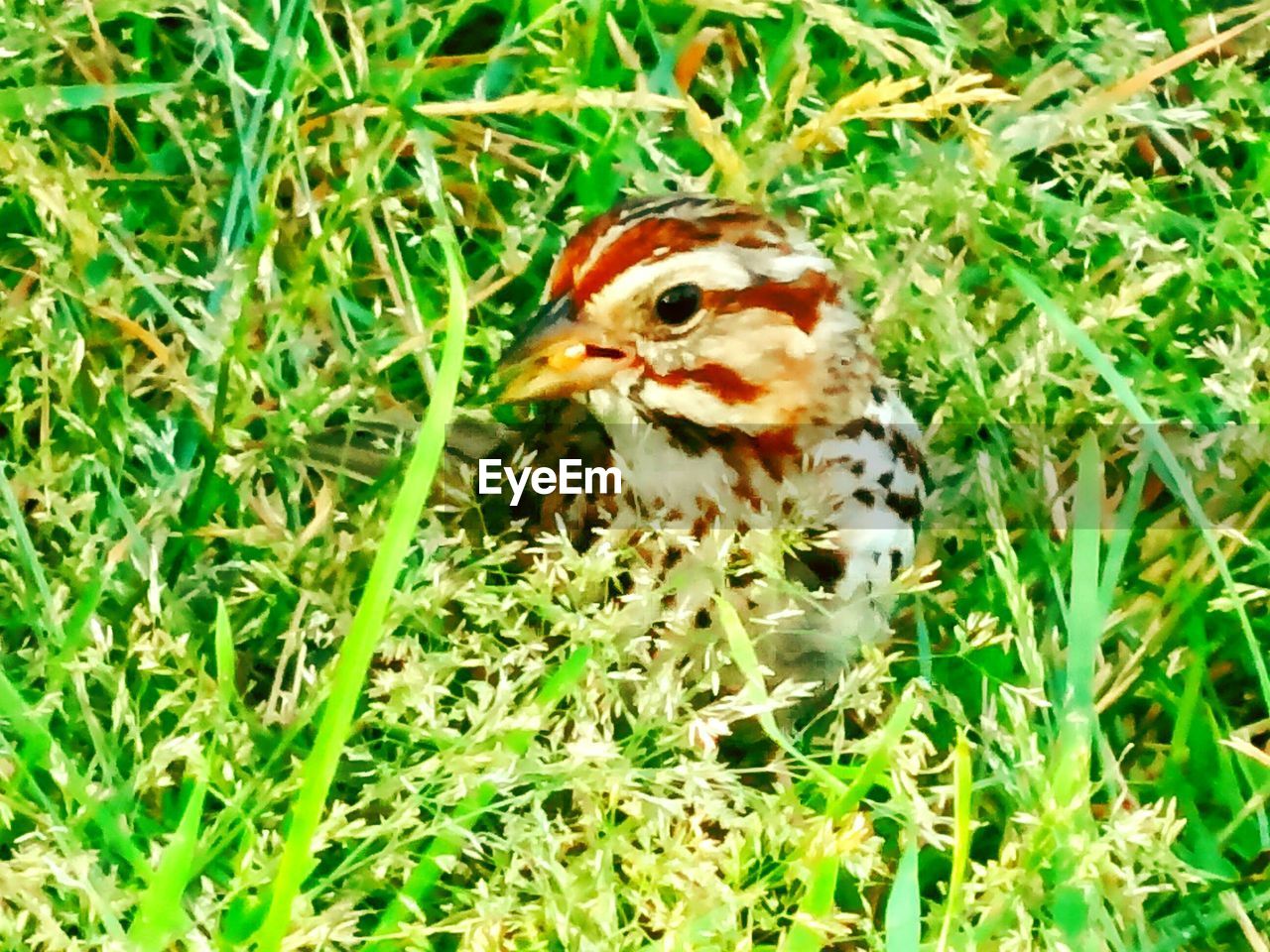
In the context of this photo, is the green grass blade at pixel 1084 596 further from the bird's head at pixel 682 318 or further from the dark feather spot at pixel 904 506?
the bird's head at pixel 682 318

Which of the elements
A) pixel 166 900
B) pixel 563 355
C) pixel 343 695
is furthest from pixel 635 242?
pixel 166 900

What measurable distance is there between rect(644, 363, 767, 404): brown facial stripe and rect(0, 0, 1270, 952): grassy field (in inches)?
8.3

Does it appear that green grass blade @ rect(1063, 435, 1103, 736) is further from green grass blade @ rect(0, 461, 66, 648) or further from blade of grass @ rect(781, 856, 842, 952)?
green grass blade @ rect(0, 461, 66, 648)

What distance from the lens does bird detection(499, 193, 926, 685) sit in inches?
51.8

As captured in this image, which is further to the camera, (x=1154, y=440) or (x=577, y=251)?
(x=1154, y=440)

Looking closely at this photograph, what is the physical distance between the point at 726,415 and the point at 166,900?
0.70 meters

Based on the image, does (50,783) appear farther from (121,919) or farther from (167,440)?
(167,440)

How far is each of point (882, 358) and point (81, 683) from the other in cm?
94

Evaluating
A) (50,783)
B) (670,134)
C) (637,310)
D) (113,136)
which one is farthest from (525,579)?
(113,136)

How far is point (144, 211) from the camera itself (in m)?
1.59

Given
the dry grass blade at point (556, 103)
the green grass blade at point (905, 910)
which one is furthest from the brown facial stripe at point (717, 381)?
the green grass blade at point (905, 910)

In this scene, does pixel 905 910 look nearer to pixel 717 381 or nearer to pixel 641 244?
pixel 717 381

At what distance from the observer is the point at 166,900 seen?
44.7 inches

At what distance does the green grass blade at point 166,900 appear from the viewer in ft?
3.72
